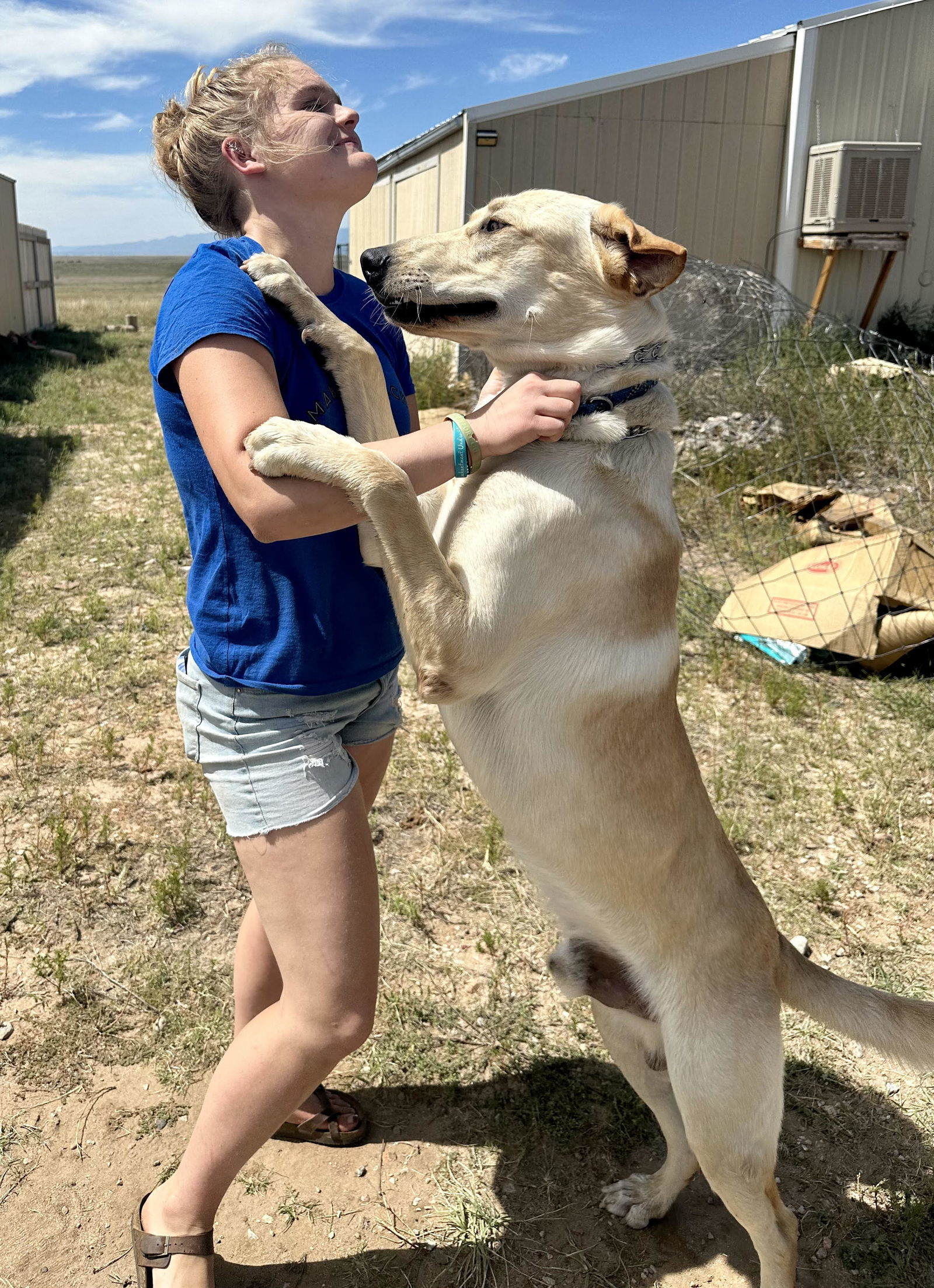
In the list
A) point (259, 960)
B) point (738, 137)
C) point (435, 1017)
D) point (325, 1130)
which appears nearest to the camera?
point (259, 960)

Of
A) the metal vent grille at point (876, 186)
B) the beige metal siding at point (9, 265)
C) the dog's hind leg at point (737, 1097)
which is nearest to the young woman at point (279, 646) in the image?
the dog's hind leg at point (737, 1097)

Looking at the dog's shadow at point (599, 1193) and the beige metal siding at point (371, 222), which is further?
the beige metal siding at point (371, 222)

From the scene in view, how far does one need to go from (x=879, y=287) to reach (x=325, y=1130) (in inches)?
429

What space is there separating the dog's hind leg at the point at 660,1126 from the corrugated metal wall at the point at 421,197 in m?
7.61

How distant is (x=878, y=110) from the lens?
1038 centimetres

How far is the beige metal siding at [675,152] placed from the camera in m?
9.96

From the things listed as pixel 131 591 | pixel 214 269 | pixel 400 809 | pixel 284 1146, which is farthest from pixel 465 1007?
pixel 131 591

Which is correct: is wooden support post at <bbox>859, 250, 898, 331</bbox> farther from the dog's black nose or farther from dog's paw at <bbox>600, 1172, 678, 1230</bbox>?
dog's paw at <bbox>600, 1172, 678, 1230</bbox>

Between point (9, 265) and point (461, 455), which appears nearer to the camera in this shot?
point (461, 455)

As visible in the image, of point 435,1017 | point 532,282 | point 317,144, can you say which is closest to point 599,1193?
point 435,1017

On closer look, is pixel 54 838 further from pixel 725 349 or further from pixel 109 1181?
pixel 725 349

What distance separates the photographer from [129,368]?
16.0 m

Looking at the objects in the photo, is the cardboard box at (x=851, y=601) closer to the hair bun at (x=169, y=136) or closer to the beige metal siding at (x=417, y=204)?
the hair bun at (x=169, y=136)

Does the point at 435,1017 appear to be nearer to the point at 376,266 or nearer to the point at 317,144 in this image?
the point at 376,266
